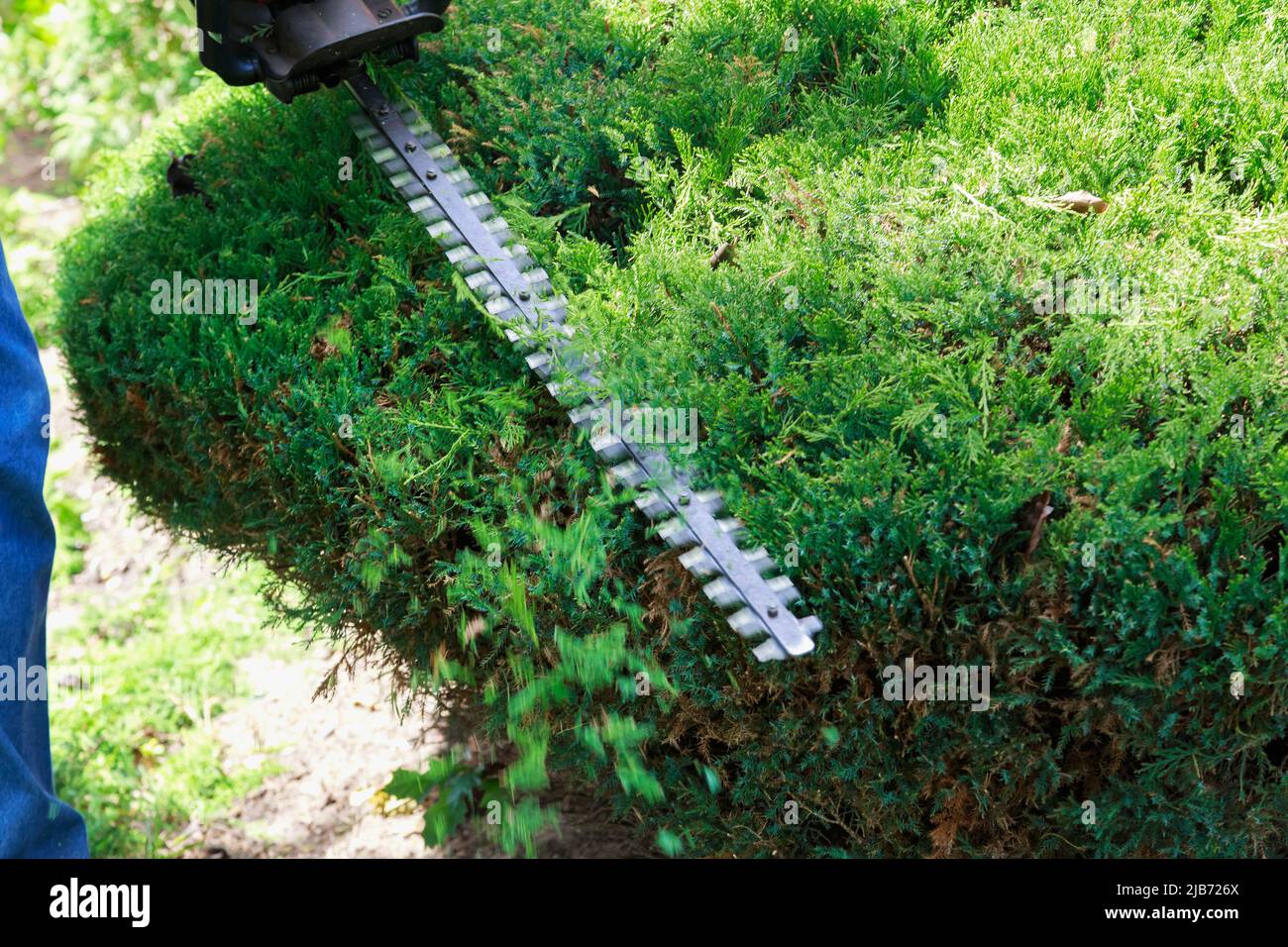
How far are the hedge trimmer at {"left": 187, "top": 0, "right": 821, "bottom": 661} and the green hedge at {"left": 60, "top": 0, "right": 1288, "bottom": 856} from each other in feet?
0.24

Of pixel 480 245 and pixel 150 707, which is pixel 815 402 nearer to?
pixel 480 245

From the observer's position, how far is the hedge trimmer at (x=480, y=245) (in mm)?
2205

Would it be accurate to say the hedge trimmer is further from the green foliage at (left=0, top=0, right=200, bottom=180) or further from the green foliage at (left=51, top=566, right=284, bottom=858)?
the green foliage at (left=0, top=0, right=200, bottom=180)

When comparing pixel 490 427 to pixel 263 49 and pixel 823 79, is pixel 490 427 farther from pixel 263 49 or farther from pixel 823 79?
pixel 823 79

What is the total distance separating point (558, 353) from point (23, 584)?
→ 1.19m

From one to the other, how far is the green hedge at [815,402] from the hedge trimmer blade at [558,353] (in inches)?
2.8

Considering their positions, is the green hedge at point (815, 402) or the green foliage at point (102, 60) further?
the green foliage at point (102, 60)

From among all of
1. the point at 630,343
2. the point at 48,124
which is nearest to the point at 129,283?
the point at 630,343

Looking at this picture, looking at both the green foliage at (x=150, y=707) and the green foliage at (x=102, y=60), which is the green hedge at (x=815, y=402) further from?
the green foliage at (x=102, y=60)

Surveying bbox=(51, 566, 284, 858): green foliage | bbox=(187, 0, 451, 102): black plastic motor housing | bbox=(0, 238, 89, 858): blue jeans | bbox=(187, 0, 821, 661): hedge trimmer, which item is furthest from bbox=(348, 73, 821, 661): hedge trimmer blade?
bbox=(51, 566, 284, 858): green foliage

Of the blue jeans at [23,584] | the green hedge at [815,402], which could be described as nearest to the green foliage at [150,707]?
the green hedge at [815,402]

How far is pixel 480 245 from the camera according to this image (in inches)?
111

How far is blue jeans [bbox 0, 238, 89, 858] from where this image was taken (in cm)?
217

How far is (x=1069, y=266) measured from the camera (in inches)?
97.0
